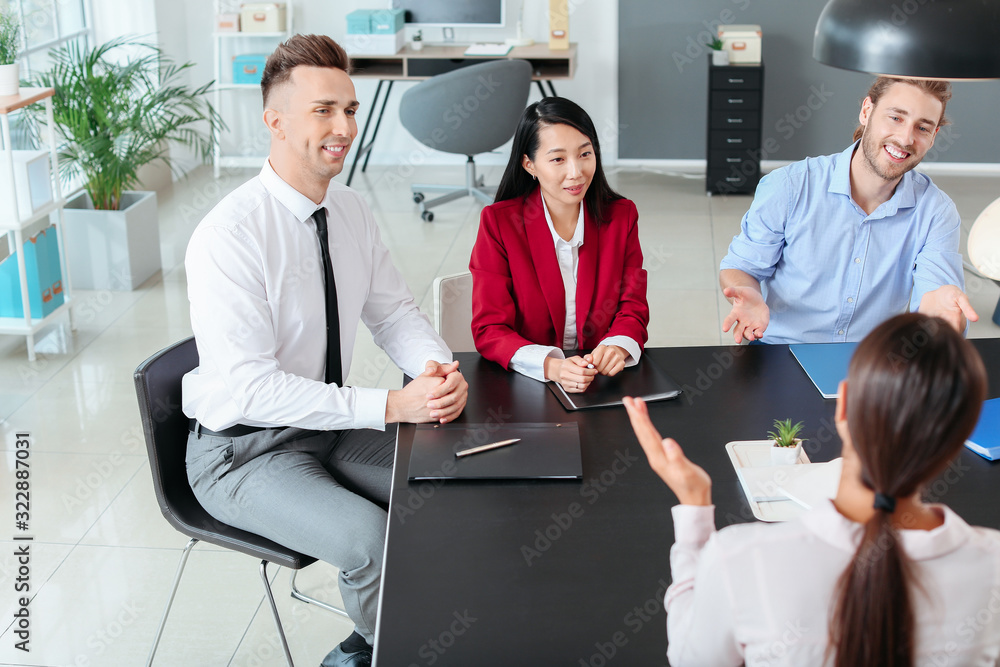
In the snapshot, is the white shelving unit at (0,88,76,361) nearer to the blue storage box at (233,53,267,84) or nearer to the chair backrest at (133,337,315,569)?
the chair backrest at (133,337,315,569)

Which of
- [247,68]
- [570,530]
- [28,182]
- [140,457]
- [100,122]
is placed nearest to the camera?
[570,530]

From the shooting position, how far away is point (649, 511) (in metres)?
1.53

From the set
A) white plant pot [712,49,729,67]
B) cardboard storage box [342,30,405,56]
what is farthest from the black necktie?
white plant pot [712,49,729,67]

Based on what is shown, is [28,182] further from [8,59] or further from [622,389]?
[622,389]

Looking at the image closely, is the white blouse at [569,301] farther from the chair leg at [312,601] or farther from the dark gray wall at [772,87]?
the dark gray wall at [772,87]

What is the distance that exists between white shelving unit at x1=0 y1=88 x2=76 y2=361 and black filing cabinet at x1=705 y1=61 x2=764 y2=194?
12.3ft

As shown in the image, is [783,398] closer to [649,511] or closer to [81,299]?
[649,511]

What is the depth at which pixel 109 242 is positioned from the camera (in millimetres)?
4543

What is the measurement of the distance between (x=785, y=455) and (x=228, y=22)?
18.0ft

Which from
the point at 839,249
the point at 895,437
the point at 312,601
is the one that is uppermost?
the point at 895,437

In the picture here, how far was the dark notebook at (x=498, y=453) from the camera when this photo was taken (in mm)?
1643

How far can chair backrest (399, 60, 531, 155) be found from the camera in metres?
5.27

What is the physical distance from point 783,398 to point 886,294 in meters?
0.76

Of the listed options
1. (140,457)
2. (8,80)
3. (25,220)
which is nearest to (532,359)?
(140,457)
